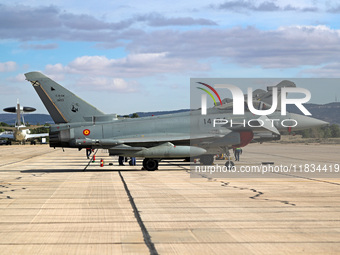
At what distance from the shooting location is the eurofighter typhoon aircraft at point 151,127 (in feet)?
87.8

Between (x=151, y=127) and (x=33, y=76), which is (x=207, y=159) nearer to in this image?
(x=151, y=127)

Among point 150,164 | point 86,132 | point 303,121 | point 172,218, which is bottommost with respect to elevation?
point 172,218

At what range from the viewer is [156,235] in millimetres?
9742

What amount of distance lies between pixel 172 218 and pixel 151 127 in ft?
52.4

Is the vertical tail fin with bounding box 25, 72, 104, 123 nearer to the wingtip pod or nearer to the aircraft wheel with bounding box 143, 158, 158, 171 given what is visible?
the wingtip pod

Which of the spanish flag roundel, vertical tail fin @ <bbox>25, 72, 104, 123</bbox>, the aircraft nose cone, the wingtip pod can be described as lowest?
the spanish flag roundel

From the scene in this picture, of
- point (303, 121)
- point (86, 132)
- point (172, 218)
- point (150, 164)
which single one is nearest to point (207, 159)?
point (150, 164)

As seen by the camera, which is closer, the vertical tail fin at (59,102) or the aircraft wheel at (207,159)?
the vertical tail fin at (59,102)

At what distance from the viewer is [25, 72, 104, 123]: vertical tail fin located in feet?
90.1

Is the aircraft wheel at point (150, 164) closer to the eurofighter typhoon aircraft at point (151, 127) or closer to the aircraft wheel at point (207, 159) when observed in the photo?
the eurofighter typhoon aircraft at point (151, 127)

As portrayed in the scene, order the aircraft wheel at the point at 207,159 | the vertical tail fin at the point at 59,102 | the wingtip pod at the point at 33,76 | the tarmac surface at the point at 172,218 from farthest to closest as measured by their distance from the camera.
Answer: the aircraft wheel at the point at 207,159
the wingtip pod at the point at 33,76
the vertical tail fin at the point at 59,102
the tarmac surface at the point at 172,218

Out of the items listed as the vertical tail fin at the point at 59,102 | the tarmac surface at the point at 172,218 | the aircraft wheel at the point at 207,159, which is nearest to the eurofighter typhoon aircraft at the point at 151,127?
the vertical tail fin at the point at 59,102

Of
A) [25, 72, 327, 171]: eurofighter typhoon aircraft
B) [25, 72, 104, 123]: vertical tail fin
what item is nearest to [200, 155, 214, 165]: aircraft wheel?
[25, 72, 327, 171]: eurofighter typhoon aircraft

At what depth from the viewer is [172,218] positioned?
38.5 ft
